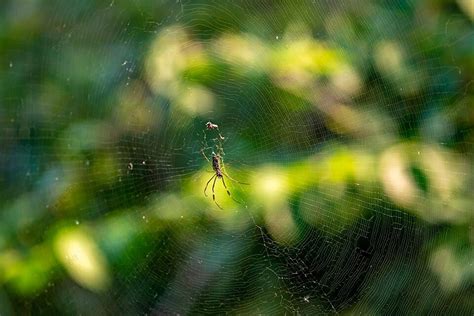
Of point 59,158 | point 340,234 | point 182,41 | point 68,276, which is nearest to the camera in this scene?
point 68,276

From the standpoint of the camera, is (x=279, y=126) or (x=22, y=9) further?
(x=279, y=126)

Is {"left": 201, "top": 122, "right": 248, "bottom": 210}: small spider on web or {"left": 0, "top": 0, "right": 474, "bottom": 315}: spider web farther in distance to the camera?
{"left": 201, "top": 122, "right": 248, "bottom": 210}: small spider on web

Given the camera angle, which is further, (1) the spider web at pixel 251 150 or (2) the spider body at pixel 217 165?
(2) the spider body at pixel 217 165

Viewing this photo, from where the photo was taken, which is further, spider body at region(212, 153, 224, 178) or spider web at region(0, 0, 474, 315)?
spider body at region(212, 153, 224, 178)

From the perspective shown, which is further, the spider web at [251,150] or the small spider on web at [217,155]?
the small spider on web at [217,155]

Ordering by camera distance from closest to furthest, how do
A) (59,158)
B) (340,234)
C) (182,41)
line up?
(59,158) < (182,41) < (340,234)

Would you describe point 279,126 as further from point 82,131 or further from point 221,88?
point 82,131

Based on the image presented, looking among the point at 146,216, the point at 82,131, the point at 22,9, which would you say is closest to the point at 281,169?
the point at 146,216

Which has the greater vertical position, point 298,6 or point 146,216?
point 298,6
